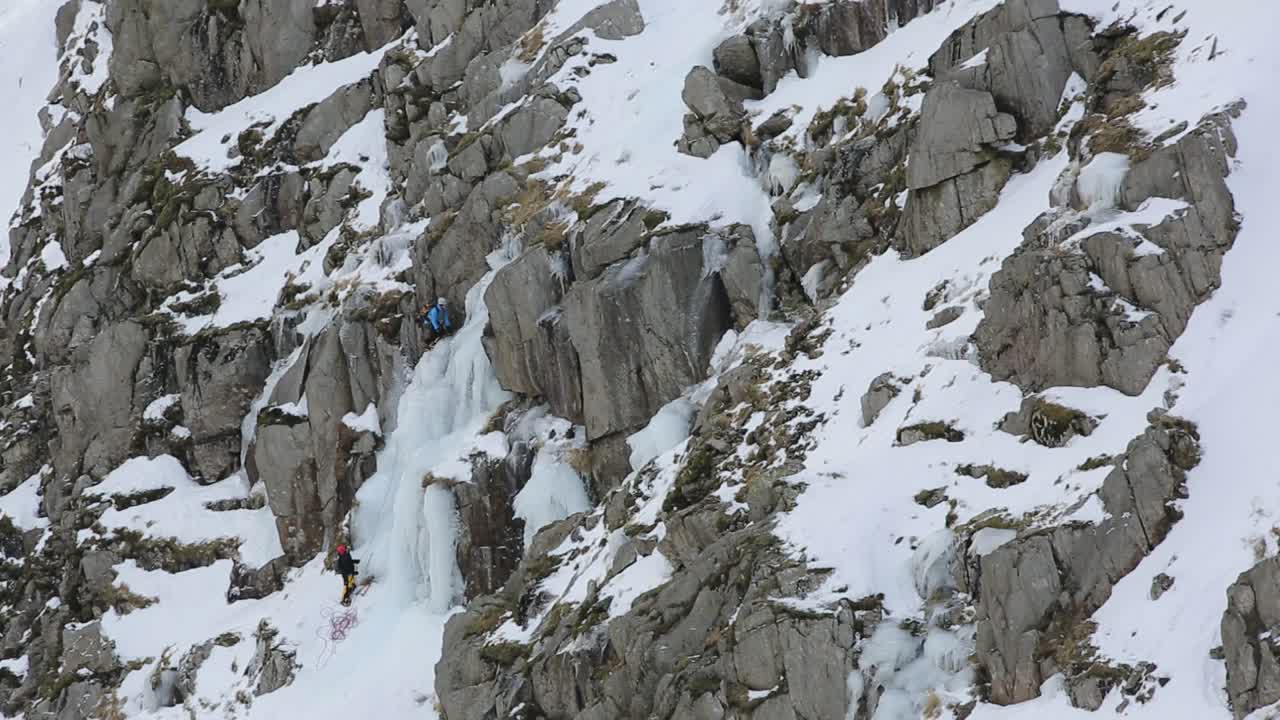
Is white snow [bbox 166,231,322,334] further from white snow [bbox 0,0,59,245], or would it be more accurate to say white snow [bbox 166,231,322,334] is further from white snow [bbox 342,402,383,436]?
white snow [bbox 0,0,59,245]

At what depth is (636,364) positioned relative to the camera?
26.3 meters

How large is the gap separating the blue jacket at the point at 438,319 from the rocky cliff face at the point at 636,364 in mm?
787

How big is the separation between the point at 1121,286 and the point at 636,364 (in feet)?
35.7

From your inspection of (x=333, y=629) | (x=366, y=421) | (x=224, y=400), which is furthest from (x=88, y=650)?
Result: (x=366, y=421)

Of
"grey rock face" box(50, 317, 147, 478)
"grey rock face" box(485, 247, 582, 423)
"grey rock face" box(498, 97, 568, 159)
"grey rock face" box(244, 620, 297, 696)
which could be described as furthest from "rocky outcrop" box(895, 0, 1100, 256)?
"grey rock face" box(50, 317, 147, 478)

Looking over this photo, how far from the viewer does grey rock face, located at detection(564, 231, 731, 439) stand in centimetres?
2611

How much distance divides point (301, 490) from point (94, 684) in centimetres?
695

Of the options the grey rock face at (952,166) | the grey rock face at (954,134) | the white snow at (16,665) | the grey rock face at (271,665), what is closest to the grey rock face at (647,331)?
the grey rock face at (952,166)

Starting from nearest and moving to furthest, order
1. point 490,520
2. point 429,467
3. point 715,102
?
point 490,520
point 429,467
point 715,102

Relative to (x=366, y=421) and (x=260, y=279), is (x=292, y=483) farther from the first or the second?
(x=260, y=279)

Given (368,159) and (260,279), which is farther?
(368,159)

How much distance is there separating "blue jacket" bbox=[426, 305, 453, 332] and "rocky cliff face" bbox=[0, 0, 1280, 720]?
0.79m

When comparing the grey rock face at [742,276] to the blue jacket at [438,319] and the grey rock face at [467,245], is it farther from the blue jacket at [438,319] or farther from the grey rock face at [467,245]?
the blue jacket at [438,319]

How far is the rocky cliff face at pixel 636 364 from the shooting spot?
16.0 m
